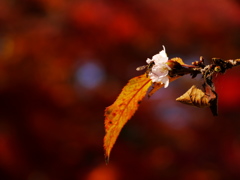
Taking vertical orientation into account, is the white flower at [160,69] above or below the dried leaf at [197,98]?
above

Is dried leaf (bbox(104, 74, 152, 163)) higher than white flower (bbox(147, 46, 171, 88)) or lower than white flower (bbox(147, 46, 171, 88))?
lower

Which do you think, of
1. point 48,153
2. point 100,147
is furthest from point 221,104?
point 48,153

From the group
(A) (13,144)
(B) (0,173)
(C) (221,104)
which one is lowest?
(B) (0,173)

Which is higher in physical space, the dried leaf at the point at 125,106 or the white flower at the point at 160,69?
the white flower at the point at 160,69

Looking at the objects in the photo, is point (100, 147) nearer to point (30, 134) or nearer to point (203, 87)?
point (30, 134)

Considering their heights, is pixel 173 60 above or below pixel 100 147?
above

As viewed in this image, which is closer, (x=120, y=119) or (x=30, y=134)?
(x=120, y=119)

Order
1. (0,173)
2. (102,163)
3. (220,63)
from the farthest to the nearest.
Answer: (102,163), (0,173), (220,63)

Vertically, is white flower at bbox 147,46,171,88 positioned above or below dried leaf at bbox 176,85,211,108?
above
